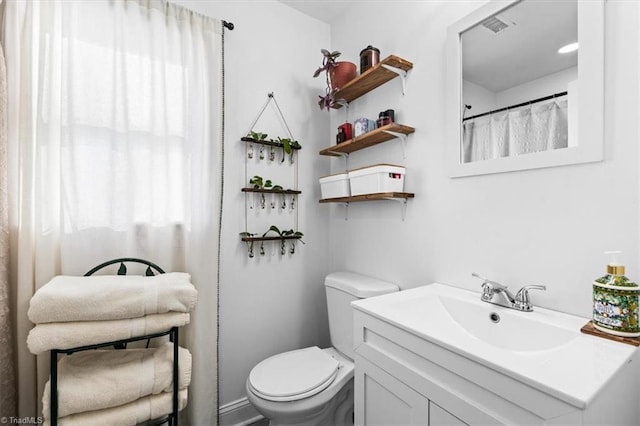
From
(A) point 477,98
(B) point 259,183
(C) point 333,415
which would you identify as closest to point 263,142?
(B) point 259,183

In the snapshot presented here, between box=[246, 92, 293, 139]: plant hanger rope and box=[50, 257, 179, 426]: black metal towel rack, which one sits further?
box=[246, 92, 293, 139]: plant hanger rope

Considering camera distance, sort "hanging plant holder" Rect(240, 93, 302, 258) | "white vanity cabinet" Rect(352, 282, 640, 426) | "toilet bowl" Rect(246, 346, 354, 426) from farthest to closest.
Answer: "hanging plant holder" Rect(240, 93, 302, 258) → "toilet bowl" Rect(246, 346, 354, 426) → "white vanity cabinet" Rect(352, 282, 640, 426)

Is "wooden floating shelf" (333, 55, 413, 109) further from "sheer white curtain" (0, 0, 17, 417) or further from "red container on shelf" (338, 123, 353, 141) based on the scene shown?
"sheer white curtain" (0, 0, 17, 417)

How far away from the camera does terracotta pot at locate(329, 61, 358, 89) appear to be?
173 cm

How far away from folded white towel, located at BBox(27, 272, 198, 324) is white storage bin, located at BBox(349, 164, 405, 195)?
933mm

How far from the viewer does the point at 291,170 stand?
6.30 feet

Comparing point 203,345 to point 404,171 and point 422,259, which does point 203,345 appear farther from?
point 404,171

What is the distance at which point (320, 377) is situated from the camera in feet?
4.44

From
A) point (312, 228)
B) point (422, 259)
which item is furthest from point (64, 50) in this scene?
point (422, 259)

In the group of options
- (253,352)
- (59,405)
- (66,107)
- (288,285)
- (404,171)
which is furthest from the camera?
(288,285)

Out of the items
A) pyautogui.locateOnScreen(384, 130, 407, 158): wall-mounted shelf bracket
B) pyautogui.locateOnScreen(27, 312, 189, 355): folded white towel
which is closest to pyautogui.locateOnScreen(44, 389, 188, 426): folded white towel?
pyautogui.locateOnScreen(27, 312, 189, 355): folded white towel

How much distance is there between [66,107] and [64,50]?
24cm

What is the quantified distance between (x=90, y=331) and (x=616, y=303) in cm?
158

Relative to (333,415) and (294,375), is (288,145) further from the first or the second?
(333,415)
